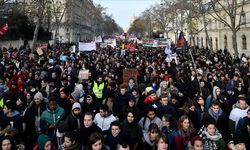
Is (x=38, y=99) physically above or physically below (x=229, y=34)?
below

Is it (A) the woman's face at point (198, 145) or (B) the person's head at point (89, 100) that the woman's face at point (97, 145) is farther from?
(B) the person's head at point (89, 100)

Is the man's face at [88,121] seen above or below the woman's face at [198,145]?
above

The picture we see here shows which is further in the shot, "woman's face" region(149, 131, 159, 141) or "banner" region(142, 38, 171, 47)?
"banner" region(142, 38, 171, 47)

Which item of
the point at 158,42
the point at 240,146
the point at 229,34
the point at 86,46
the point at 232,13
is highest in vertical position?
the point at 232,13

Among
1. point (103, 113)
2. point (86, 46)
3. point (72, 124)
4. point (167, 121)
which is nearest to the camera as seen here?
point (167, 121)

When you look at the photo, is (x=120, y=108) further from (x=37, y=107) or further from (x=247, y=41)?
(x=247, y=41)

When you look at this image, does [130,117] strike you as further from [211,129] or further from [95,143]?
[211,129]

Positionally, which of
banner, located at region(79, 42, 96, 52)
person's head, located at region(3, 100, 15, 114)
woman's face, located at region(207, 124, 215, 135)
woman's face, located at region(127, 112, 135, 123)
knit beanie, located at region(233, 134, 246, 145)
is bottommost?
knit beanie, located at region(233, 134, 246, 145)

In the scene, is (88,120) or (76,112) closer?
(88,120)

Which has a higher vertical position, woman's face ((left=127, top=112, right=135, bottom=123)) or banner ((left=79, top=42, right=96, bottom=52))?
banner ((left=79, top=42, right=96, bottom=52))

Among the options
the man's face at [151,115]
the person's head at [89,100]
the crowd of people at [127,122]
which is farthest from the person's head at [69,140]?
the person's head at [89,100]

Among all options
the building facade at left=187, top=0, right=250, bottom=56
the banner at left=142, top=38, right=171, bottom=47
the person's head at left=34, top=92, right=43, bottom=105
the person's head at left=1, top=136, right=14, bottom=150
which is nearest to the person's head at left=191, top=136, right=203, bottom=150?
the person's head at left=1, top=136, right=14, bottom=150

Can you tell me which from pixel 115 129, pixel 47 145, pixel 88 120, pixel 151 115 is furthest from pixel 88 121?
pixel 151 115

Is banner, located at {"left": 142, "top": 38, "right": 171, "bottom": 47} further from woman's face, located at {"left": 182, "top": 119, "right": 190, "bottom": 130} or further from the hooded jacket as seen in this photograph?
woman's face, located at {"left": 182, "top": 119, "right": 190, "bottom": 130}
